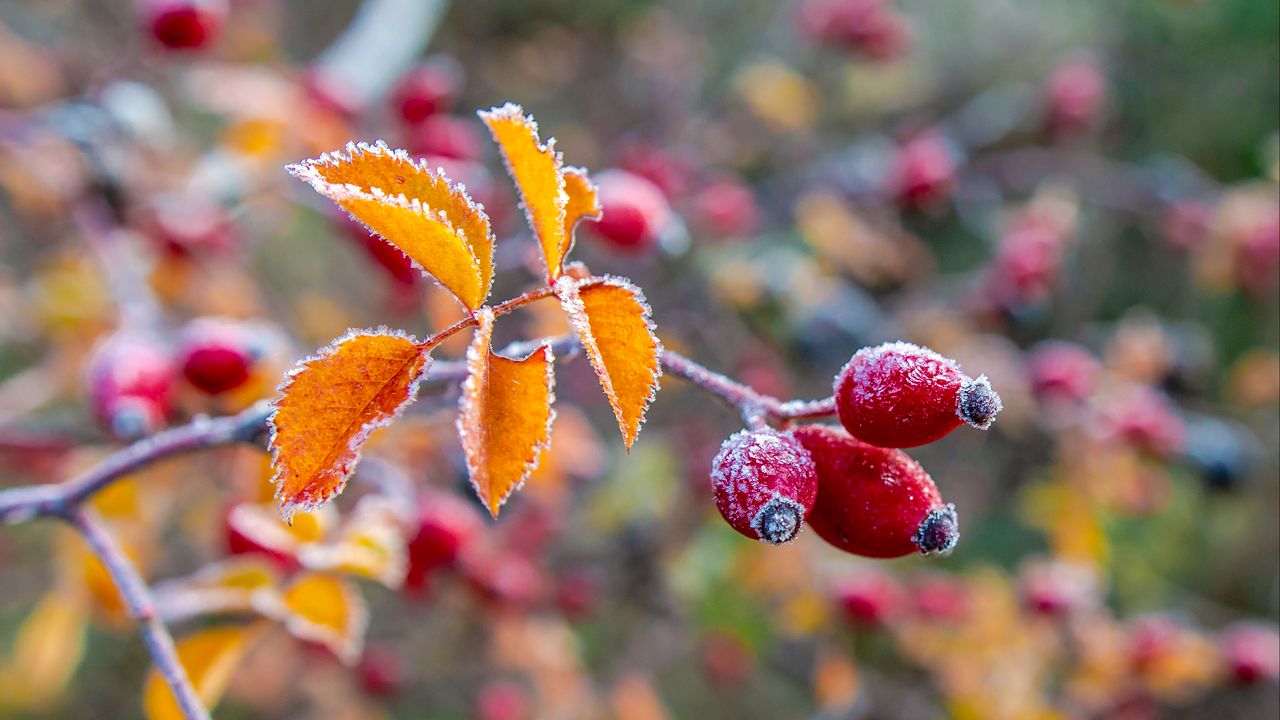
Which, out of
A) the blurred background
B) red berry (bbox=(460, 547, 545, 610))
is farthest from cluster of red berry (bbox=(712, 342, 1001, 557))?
red berry (bbox=(460, 547, 545, 610))

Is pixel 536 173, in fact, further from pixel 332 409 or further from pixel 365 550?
pixel 365 550

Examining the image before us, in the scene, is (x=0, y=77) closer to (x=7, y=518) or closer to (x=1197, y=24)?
(x=7, y=518)

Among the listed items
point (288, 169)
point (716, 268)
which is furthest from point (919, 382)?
point (716, 268)

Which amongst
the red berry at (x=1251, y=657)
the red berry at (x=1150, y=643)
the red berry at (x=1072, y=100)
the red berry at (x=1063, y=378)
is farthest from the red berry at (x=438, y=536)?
the red berry at (x=1072, y=100)

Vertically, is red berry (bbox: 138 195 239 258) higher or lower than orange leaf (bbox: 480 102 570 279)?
lower

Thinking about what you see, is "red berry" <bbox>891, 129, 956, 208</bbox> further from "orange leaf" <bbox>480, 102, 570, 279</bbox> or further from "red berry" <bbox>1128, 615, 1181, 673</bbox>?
"orange leaf" <bbox>480, 102, 570, 279</bbox>

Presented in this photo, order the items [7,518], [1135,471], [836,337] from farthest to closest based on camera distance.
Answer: [1135,471] → [836,337] → [7,518]

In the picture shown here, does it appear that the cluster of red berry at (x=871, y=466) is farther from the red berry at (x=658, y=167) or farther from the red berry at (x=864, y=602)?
the red berry at (x=658, y=167)
